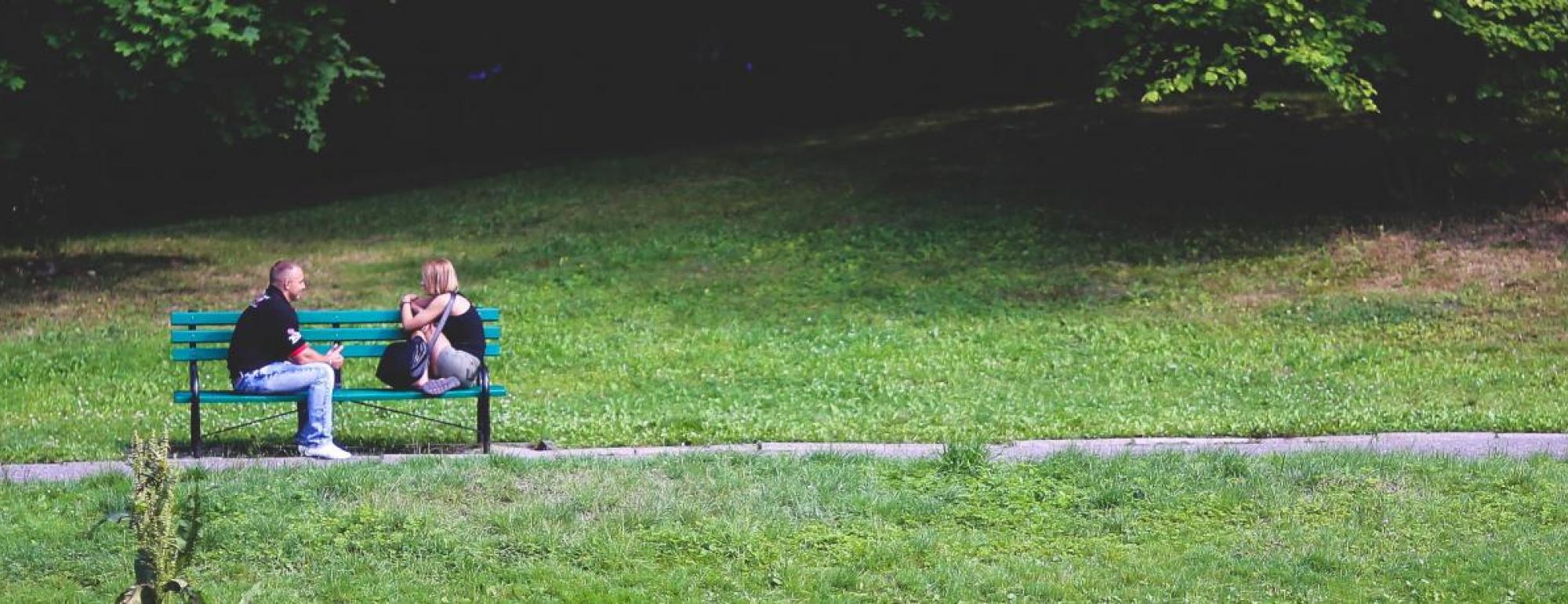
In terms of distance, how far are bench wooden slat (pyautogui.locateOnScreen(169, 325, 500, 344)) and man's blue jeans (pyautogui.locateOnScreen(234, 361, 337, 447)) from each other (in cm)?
42

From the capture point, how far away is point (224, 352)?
A: 1048 cm

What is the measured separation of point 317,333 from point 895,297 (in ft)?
24.5

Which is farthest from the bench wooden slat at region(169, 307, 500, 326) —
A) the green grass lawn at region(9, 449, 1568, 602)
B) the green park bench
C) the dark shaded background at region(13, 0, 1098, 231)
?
the dark shaded background at region(13, 0, 1098, 231)

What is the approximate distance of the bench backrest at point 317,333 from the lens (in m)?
10.4

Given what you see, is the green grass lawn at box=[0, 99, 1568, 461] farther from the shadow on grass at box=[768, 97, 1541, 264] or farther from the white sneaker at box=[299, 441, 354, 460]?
the white sneaker at box=[299, 441, 354, 460]

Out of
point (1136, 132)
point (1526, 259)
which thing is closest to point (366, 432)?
point (1526, 259)

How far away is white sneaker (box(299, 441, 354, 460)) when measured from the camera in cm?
975

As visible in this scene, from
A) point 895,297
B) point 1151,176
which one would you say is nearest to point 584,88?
point 1151,176

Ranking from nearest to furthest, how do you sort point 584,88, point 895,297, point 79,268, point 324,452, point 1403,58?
point 324,452 → point 895,297 → point 79,268 → point 1403,58 → point 584,88

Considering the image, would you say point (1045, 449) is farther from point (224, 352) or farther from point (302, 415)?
point (224, 352)

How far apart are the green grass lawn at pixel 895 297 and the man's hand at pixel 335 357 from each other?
51 centimetres

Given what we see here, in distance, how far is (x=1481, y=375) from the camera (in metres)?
13.1

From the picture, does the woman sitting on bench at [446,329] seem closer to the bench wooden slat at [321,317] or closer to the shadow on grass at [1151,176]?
the bench wooden slat at [321,317]

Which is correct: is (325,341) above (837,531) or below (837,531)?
above
